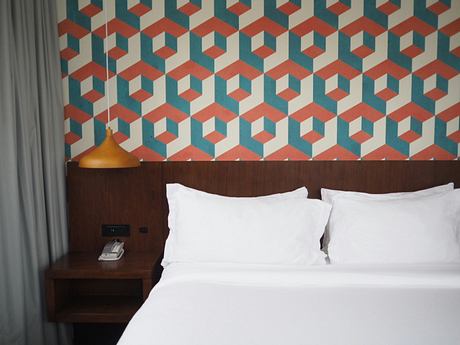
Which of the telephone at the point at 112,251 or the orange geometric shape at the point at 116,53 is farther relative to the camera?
the orange geometric shape at the point at 116,53

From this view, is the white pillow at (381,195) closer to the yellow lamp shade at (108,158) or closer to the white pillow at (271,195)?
the white pillow at (271,195)

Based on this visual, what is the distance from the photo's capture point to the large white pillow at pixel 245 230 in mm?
2203

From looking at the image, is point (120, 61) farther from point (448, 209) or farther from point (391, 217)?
point (448, 209)

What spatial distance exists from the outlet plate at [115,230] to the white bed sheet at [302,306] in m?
0.62

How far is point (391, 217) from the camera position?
224cm

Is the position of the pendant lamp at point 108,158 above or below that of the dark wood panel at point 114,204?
above

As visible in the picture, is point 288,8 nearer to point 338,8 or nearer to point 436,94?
point 338,8

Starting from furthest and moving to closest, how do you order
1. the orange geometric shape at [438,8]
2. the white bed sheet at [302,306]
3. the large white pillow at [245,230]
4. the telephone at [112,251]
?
the orange geometric shape at [438,8], the telephone at [112,251], the large white pillow at [245,230], the white bed sheet at [302,306]

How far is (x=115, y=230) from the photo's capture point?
263cm

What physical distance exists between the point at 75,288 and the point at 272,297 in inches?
56.4

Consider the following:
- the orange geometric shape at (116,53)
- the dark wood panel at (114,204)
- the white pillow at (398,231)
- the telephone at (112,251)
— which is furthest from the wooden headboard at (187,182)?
the orange geometric shape at (116,53)

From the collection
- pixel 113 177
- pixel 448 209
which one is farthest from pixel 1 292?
pixel 448 209

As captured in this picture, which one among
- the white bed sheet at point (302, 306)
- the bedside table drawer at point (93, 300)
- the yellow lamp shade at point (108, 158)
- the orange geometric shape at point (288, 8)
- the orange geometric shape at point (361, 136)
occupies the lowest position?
the bedside table drawer at point (93, 300)

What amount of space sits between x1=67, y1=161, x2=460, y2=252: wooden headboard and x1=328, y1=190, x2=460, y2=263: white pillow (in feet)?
0.81
